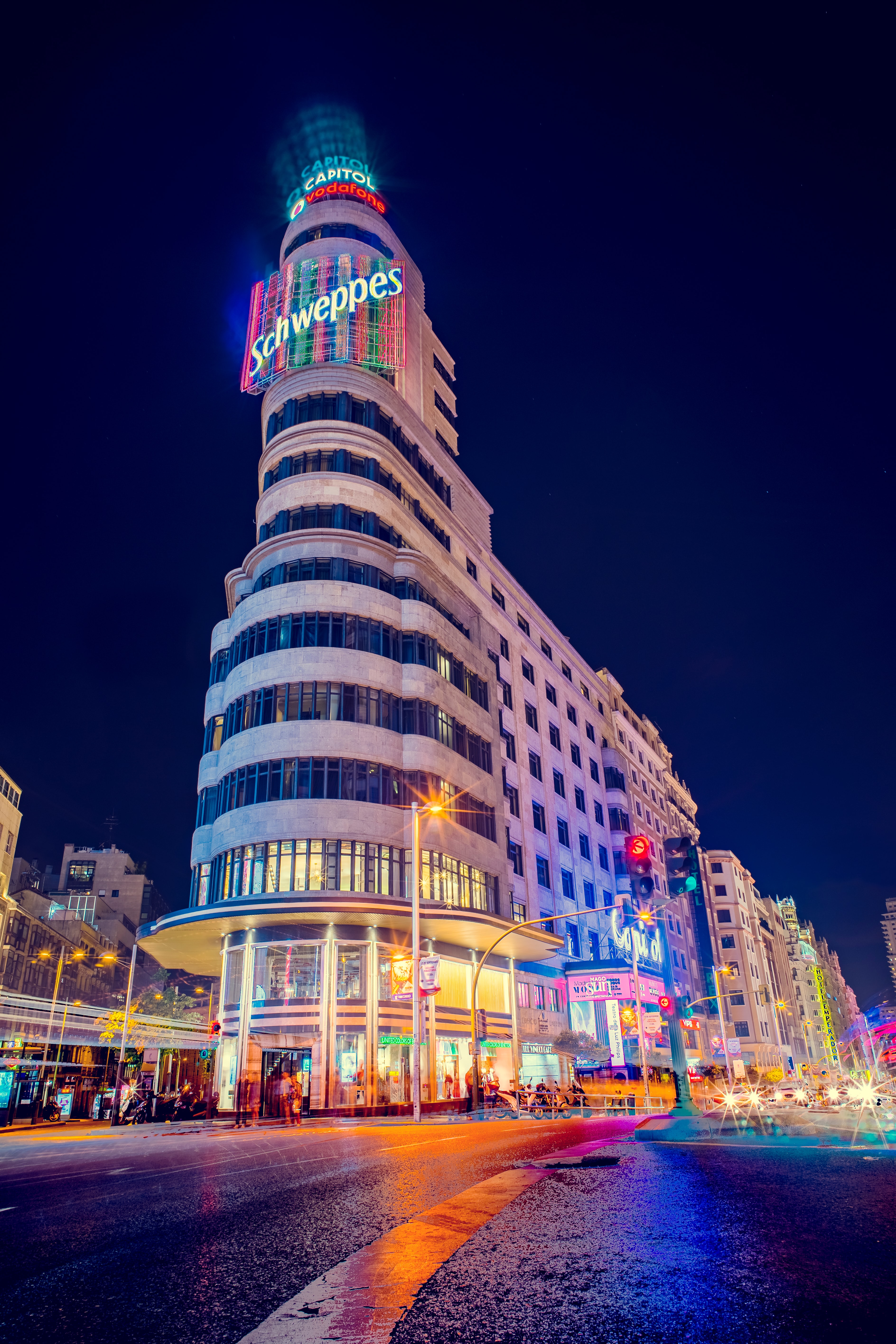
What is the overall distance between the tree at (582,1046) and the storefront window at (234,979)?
23026 mm

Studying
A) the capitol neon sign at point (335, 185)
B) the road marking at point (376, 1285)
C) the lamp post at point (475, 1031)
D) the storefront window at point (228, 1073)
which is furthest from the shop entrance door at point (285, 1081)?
the capitol neon sign at point (335, 185)

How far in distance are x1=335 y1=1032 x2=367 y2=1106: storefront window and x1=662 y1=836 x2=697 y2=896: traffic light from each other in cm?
1820

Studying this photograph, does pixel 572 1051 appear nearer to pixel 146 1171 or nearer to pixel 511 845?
pixel 511 845

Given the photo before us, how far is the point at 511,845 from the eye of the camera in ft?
182

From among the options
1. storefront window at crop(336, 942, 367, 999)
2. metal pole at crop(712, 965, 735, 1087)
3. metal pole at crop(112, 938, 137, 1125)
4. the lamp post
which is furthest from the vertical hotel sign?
metal pole at crop(712, 965, 735, 1087)

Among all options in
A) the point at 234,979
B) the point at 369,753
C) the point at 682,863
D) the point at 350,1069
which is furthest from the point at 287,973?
the point at 682,863

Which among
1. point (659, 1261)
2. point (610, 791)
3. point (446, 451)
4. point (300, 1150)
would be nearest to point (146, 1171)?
point (300, 1150)

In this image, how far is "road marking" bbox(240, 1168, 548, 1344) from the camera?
3.93 m

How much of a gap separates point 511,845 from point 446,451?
28960 mm

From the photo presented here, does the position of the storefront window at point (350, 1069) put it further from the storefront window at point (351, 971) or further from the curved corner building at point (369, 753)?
the storefront window at point (351, 971)

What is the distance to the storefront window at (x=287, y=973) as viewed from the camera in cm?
3747

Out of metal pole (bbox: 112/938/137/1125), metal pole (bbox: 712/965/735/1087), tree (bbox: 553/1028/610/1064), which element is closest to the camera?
metal pole (bbox: 112/938/137/1125)

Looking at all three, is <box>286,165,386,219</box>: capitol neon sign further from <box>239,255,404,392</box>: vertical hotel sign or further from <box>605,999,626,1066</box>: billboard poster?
<box>605,999,626,1066</box>: billboard poster

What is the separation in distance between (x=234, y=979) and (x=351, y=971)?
5510 mm
